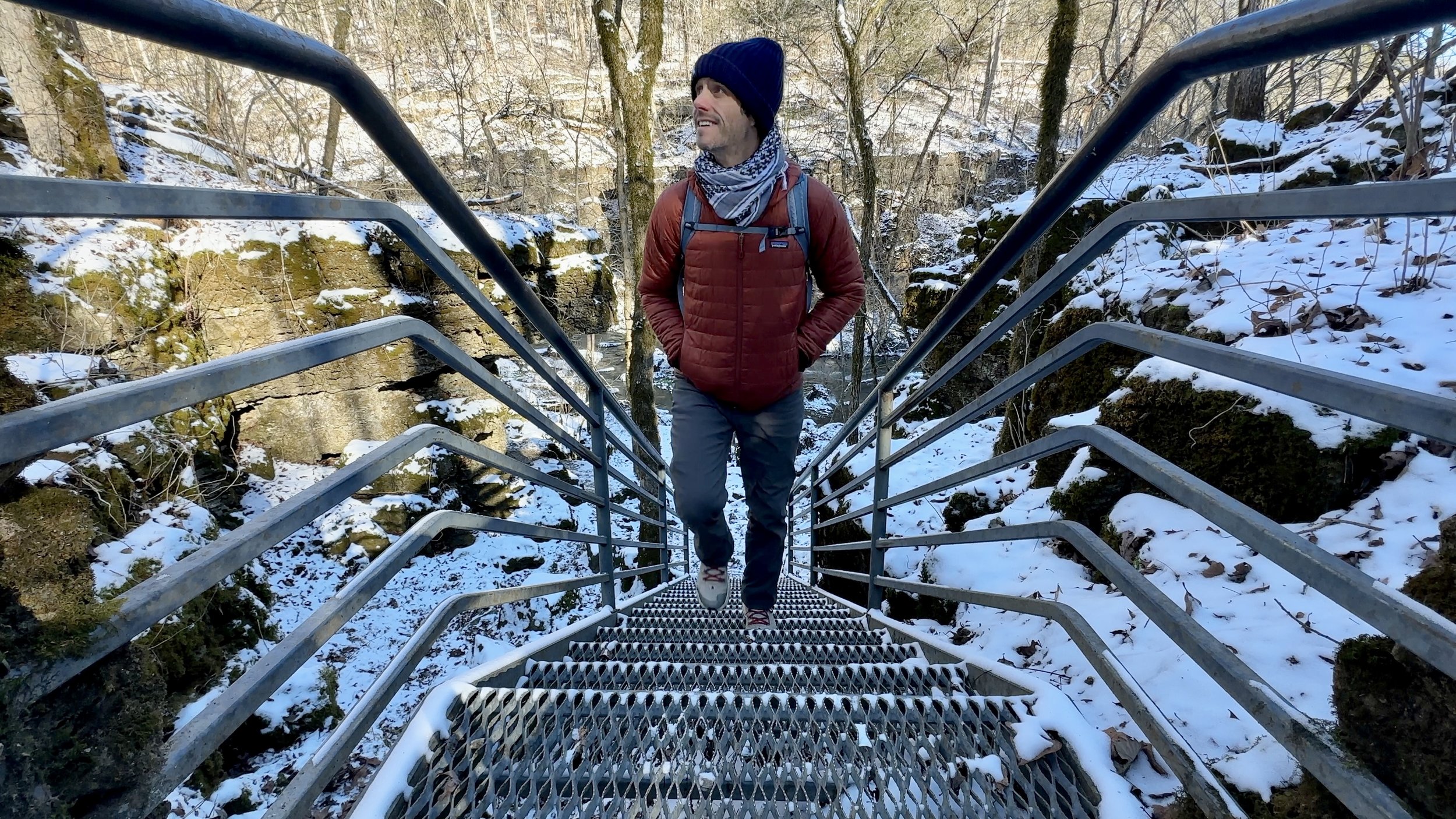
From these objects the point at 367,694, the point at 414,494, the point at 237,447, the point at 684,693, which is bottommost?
the point at 414,494

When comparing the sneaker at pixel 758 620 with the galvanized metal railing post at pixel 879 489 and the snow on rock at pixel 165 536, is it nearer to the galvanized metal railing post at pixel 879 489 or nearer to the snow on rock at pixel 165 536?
the galvanized metal railing post at pixel 879 489

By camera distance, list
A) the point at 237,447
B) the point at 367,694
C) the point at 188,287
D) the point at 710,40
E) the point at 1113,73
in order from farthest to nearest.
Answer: the point at 710,40
the point at 237,447
the point at 188,287
the point at 1113,73
the point at 367,694

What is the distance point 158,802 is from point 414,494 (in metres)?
9.40

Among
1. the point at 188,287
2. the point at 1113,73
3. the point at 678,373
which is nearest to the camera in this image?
the point at 678,373

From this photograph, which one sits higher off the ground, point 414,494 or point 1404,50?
point 1404,50

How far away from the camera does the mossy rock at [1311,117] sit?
6.35m

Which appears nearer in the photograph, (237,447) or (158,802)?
(158,802)

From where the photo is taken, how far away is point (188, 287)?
314 inches

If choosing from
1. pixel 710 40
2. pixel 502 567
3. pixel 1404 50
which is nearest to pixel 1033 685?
pixel 1404 50

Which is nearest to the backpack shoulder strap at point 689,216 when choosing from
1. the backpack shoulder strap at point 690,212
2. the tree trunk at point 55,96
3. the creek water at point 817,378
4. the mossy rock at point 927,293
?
the backpack shoulder strap at point 690,212

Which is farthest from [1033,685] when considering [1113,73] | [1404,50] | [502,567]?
[502,567]

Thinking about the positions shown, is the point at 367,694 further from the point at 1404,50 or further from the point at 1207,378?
the point at 1404,50

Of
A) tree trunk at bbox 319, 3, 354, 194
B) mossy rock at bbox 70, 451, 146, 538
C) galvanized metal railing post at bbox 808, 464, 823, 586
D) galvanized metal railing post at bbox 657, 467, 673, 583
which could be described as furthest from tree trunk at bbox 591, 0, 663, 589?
tree trunk at bbox 319, 3, 354, 194

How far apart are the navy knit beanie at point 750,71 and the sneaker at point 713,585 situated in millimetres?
1852
